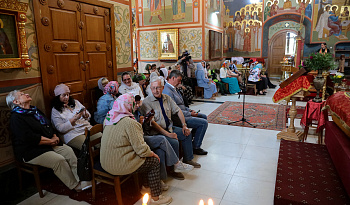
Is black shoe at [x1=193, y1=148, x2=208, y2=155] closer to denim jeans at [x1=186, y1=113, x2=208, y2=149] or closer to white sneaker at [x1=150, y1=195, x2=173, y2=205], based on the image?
denim jeans at [x1=186, y1=113, x2=208, y2=149]

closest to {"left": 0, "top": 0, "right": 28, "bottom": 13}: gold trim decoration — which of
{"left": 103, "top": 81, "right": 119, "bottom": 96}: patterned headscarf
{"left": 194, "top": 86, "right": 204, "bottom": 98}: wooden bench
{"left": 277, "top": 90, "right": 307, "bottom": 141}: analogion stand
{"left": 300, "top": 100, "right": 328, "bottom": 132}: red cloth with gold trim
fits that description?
{"left": 103, "top": 81, "right": 119, "bottom": 96}: patterned headscarf

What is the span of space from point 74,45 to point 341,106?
3912 mm

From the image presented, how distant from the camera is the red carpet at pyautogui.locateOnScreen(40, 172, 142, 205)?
289 centimetres

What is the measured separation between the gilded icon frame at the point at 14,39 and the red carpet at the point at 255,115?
14.0 ft

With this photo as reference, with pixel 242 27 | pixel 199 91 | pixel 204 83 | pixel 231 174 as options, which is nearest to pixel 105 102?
pixel 231 174

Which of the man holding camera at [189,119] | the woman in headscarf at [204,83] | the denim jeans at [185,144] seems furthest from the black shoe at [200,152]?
the woman in headscarf at [204,83]

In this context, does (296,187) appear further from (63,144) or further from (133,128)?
(63,144)

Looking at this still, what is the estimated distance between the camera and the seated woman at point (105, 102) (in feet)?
12.9

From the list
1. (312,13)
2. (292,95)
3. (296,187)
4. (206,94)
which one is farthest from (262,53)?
(296,187)

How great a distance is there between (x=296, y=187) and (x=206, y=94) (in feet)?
20.9

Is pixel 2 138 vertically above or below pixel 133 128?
below

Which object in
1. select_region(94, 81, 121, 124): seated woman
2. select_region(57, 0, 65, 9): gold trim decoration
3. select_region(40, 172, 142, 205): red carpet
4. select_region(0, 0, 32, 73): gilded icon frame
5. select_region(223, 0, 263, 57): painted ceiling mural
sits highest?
select_region(223, 0, 263, 57): painted ceiling mural

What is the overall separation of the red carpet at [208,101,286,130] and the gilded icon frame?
425 cm

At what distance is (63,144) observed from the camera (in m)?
3.21
